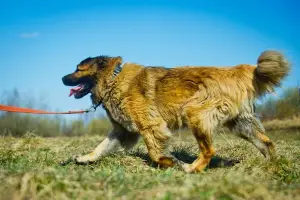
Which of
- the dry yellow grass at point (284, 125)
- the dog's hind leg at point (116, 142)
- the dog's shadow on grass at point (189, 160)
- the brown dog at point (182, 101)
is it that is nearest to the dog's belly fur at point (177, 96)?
the brown dog at point (182, 101)

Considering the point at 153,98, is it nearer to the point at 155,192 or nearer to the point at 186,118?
the point at 186,118

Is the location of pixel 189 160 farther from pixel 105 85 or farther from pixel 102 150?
pixel 105 85

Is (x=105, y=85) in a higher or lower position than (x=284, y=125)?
higher

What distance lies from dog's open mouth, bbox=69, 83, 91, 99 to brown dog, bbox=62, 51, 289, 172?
0.32 meters

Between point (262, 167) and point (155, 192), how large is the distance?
8.05 ft

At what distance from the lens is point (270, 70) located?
5.15 meters

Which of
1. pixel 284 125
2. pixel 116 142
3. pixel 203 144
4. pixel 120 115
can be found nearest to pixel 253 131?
pixel 203 144

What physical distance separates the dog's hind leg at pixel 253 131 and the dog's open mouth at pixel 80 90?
2.59m

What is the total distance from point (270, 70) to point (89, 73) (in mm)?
3054

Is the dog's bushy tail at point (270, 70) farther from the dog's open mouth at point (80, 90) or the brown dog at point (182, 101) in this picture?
the dog's open mouth at point (80, 90)

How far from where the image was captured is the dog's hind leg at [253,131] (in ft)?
17.8

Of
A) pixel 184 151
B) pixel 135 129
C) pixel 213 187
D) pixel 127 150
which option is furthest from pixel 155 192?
pixel 184 151

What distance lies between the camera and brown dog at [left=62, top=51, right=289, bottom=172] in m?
5.15

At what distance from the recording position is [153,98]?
561cm
